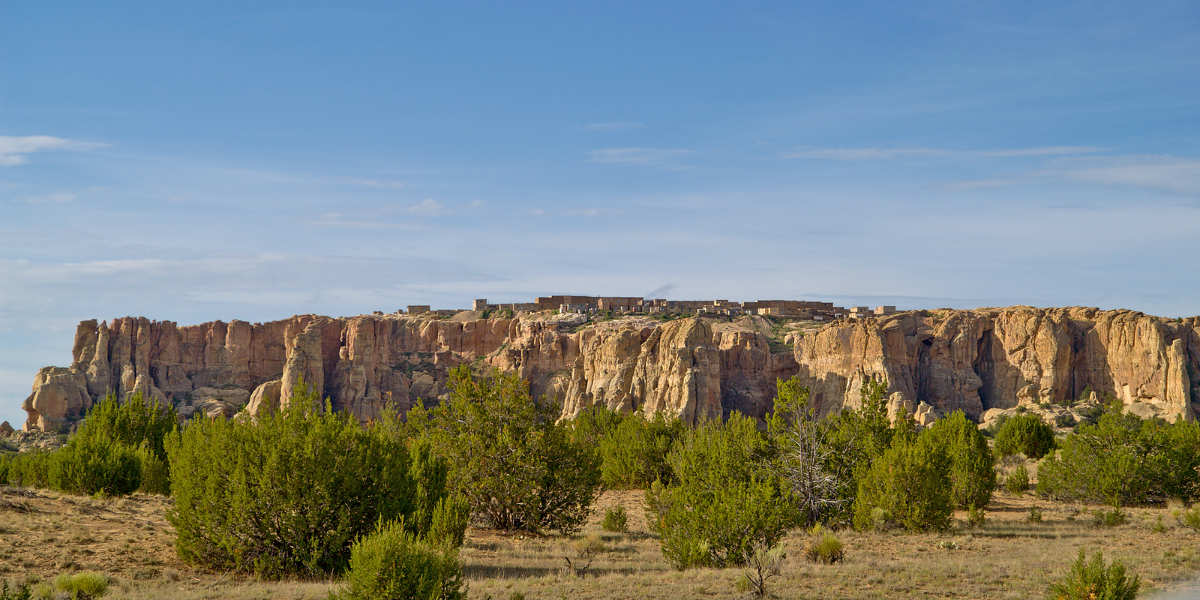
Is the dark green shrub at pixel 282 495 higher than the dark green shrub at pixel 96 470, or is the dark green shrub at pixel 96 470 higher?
the dark green shrub at pixel 282 495

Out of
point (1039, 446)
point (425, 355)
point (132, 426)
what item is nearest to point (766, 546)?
point (132, 426)

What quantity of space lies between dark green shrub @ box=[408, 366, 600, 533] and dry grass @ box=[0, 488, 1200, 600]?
0.87m

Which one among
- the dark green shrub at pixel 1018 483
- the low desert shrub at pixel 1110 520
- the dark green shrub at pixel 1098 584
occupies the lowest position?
the dark green shrub at pixel 1018 483

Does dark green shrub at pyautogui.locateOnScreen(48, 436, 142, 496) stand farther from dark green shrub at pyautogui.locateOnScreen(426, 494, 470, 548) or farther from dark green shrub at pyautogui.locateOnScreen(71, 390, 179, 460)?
dark green shrub at pyautogui.locateOnScreen(426, 494, 470, 548)

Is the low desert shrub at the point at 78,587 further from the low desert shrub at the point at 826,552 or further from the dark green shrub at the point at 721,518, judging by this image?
the low desert shrub at the point at 826,552

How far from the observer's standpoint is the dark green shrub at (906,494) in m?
25.3

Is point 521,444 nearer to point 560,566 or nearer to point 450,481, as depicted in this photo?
point 450,481

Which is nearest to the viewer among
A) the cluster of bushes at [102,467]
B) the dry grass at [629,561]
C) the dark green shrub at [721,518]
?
the dry grass at [629,561]

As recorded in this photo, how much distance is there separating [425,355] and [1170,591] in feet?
402

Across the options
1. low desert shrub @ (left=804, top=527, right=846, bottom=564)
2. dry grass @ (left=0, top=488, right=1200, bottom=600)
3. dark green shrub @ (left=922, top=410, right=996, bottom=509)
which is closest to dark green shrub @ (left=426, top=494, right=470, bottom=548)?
dry grass @ (left=0, top=488, right=1200, bottom=600)

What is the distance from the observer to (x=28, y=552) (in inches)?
704

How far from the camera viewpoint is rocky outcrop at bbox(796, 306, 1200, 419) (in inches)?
3681

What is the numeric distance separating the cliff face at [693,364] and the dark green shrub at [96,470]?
54.9m

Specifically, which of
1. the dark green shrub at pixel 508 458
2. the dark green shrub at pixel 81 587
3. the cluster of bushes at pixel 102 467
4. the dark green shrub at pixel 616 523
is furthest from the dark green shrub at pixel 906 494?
the cluster of bushes at pixel 102 467
